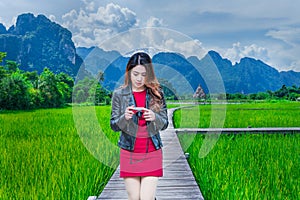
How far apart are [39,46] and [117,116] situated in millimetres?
85748

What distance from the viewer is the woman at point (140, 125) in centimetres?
179

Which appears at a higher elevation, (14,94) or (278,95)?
(278,95)

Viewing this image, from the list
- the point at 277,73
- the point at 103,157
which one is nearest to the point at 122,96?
the point at 103,157

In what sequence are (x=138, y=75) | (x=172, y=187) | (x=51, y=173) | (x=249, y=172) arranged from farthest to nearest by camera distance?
(x=249, y=172)
(x=51, y=173)
(x=172, y=187)
(x=138, y=75)

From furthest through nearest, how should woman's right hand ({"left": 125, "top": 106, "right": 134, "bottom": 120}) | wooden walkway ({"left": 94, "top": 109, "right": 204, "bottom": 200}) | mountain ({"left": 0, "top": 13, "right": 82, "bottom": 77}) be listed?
mountain ({"left": 0, "top": 13, "right": 82, "bottom": 77}) < wooden walkway ({"left": 94, "top": 109, "right": 204, "bottom": 200}) < woman's right hand ({"left": 125, "top": 106, "right": 134, "bottom": 120})

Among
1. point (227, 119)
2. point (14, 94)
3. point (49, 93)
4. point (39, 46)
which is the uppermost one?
point (39, 46)

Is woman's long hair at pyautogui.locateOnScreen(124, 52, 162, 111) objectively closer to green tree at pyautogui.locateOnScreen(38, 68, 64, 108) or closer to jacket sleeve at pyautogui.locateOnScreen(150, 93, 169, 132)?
jacket sleeve at pyautogui.locateOnScreen(150, 93, 169, 132)

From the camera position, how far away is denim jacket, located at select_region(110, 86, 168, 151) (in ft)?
5.83

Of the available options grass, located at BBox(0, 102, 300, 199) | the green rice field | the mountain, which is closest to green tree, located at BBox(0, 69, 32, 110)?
grass, located at BBox(0, 102, 300, 199)

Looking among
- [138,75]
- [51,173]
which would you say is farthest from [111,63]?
[51,173]

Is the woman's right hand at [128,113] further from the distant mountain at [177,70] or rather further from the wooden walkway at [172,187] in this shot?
the wooden walkway at [172,187]

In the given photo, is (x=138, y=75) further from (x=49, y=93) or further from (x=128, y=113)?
Answer: (x=49, y=93)

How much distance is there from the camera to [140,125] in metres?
1.79

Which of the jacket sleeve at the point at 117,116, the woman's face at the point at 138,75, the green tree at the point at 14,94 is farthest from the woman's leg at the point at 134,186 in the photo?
the green tree at the point at 14,94
